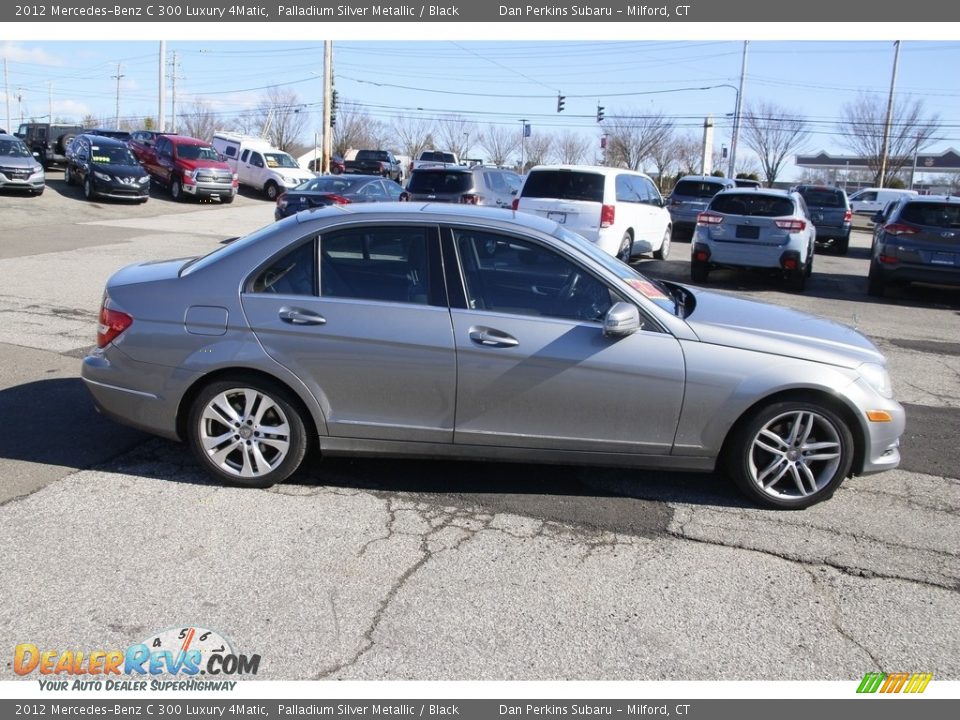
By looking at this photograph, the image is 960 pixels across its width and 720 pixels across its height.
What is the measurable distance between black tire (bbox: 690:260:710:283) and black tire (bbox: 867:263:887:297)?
103 inches

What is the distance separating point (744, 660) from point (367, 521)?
2.08 metres

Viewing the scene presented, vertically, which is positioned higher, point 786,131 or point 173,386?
point 786,131

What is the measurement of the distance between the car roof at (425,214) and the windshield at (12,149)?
983 inches

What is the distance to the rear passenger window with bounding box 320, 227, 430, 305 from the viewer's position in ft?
16.3

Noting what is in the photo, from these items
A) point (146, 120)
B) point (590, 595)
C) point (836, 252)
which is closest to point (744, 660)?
point (590, 595)

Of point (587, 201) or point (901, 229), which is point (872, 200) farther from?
point (587, 201)

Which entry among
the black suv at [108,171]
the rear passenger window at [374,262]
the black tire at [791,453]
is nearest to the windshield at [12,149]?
the black suv at [108,171]

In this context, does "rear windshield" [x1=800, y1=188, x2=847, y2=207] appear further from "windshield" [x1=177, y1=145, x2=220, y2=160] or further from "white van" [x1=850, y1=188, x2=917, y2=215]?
"white van" [x1=850, y1=188, x2=917, y2=215]

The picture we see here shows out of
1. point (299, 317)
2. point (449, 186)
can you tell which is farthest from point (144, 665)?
point (449, 186)

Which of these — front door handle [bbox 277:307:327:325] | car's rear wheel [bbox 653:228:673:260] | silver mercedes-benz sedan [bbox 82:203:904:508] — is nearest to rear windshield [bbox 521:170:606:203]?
car's rear wheel [bbox 653:228:673:260]

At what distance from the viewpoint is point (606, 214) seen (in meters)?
14.3

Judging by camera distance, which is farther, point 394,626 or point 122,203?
point 122,203

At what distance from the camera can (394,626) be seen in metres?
3.66

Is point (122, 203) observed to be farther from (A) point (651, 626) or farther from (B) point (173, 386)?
(A) point (651, 626)
